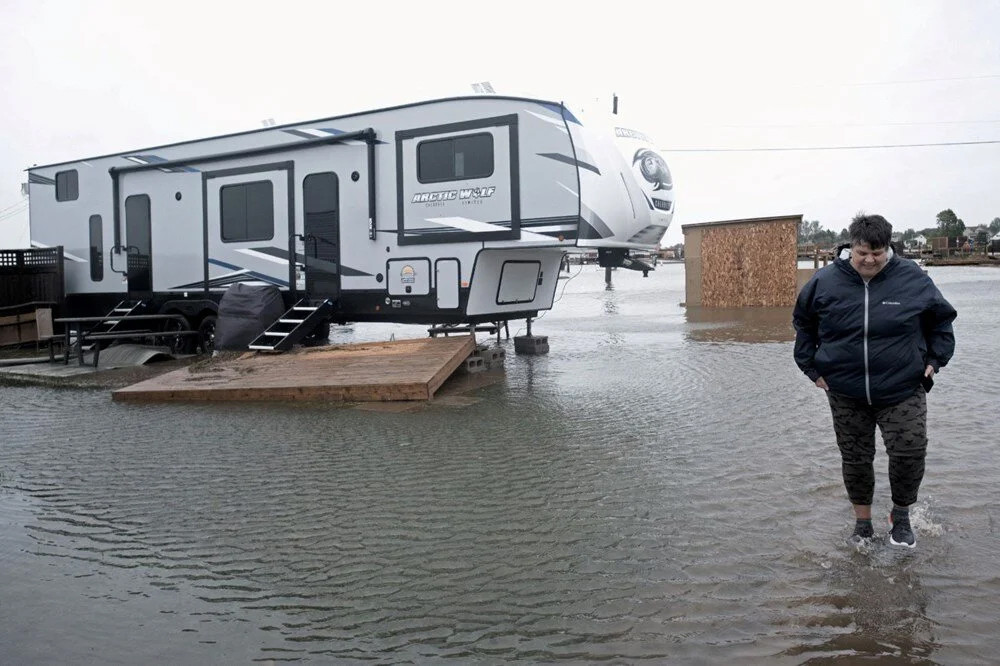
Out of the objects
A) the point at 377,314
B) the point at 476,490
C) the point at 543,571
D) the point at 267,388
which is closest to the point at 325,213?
the point at 377,314

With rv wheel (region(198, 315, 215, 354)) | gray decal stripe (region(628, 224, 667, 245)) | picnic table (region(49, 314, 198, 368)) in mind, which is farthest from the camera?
rv wheel (region(198, 315, 215, 354))

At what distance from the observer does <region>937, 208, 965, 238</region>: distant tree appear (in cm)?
10950

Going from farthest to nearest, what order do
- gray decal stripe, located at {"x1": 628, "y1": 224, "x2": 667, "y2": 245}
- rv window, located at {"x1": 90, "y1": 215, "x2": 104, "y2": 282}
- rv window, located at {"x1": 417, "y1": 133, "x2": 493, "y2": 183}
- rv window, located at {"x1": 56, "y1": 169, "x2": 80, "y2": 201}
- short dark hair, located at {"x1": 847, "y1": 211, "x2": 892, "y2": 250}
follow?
rv window, located at {"x1": 56, "y1": 169, "x2": 80, "y2": 201}
rv window, located at {"x1": 90, "y1": 215, "x2": 104, "y2": 282}
gray decal stripe, located at {"x1": 628, "y1": 224, "x2": 667, "y2": 245}
rv window, located at {"x1": 417, "y1": 133, "x2": 493, "y2": 183}
short dark hair, located at {"x1": 847, "y1": 211, "x2": 892, "y2": 250}

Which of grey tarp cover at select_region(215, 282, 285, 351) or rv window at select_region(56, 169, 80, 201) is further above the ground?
rv window at select_region(56, 169, 80, 201)

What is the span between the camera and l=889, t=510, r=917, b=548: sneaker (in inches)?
175

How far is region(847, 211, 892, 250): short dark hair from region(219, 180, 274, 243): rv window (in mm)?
10323

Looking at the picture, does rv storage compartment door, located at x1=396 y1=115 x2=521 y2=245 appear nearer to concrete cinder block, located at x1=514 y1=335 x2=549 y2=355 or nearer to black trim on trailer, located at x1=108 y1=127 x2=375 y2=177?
black trim on trailer, located at x1=108 y1=127 x2=375 y2=177

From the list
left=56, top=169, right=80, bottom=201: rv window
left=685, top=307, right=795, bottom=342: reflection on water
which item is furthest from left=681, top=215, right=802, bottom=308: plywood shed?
left=56, top=169, right=80, bottom=201: rv window

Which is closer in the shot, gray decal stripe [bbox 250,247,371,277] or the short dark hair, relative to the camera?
the short dark hair

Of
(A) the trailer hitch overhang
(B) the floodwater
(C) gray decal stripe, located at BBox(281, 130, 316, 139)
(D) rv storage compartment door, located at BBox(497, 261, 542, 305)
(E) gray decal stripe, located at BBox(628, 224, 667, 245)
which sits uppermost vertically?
(C) gray decal stripe, located at BBox(281, 130, 316, 139)

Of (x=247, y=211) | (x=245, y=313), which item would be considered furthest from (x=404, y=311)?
(x=247, y=211)

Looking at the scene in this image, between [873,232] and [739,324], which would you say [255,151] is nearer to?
[739,324]

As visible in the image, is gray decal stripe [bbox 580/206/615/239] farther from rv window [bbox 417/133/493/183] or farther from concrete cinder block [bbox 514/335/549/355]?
concrete cinder block [bbox 514/335/549/355]

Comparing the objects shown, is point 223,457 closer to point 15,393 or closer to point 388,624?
point 388,624
